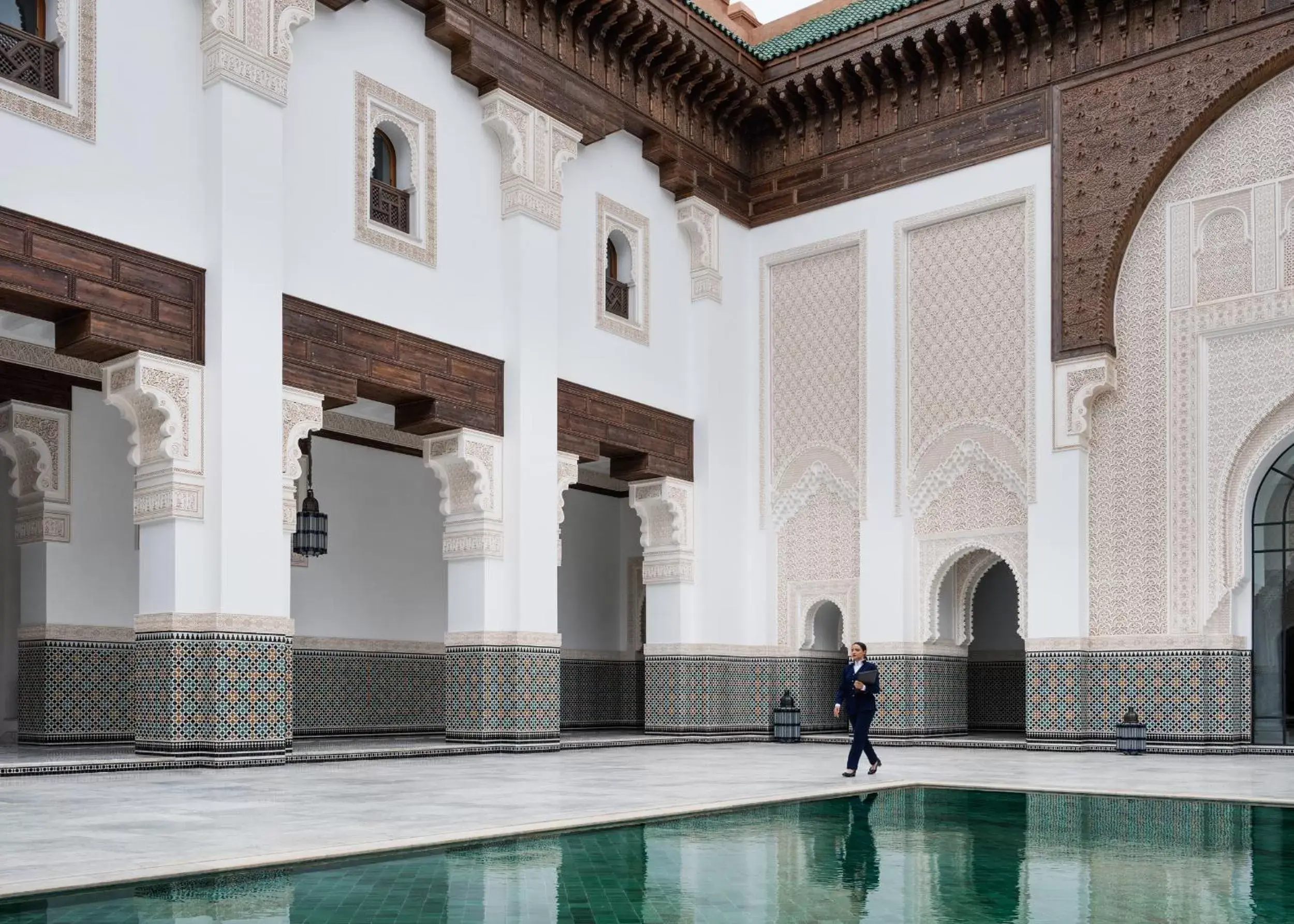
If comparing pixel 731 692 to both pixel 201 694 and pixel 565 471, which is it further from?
pixel 201 694

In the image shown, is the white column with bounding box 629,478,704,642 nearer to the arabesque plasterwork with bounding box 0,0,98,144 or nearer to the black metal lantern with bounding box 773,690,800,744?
the black metal lantern with bounding box 773,690,800,744

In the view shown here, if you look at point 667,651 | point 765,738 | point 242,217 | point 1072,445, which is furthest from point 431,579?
point 1072,445

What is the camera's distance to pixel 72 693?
752cm

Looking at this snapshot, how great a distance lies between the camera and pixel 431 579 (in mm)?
9914

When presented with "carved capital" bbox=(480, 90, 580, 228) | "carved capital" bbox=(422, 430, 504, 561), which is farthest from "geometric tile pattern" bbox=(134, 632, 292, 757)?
"carved capital" bbox=(480, 90, 580, 228)

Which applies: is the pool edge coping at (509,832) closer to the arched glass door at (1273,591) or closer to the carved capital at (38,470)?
the arched glass door at (1273,591)

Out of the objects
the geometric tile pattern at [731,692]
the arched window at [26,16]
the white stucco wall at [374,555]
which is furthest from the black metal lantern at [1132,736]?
the arched window at [26,16]

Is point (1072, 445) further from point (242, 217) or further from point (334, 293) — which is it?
point (242, 217)

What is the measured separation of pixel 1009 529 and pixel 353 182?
4638 millimetres

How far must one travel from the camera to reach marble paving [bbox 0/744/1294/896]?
3416 millimetres

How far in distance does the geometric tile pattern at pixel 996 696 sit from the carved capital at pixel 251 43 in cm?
674

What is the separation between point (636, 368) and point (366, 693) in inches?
115

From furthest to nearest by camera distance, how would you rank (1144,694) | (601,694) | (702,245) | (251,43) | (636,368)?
(601,694) → (702,245) → (636,368) → (1144,694) → (251,43)

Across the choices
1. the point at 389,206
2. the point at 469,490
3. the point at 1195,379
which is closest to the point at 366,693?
the point at 469,490
